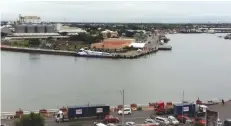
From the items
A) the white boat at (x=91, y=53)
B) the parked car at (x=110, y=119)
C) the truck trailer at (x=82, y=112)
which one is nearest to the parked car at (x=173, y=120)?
the parked car at (x=110, y=119)

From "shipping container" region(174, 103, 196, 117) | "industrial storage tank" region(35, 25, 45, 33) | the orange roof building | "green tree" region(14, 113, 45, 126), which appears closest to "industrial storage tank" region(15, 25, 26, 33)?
"industrial storage tank" region(35, 25, 45, 33)

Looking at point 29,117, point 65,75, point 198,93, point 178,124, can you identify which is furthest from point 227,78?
point 29,117

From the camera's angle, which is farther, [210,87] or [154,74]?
[154,74]

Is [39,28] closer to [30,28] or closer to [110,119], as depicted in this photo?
[30,28]

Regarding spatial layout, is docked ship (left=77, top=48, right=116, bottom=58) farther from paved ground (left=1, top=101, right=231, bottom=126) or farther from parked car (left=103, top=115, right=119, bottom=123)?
parked car (left=103, top=115, right=119, bottom=123)

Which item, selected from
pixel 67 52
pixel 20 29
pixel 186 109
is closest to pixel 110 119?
pixel 186 109

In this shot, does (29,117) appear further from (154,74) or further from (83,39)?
(83,39)
